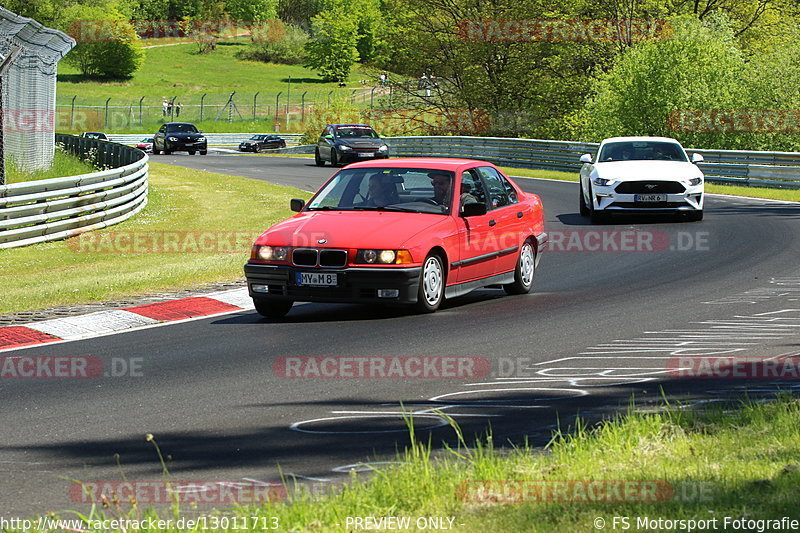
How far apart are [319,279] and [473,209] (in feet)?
6.24

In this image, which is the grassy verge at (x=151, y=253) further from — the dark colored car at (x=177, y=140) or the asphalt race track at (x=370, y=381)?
the dark colored car at (x=177, y=140)

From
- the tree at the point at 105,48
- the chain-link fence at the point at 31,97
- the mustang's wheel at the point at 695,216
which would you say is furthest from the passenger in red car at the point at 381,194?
the tree at the point at 105,48

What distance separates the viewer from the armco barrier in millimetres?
19203

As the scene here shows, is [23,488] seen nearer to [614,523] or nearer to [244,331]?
[614,523]

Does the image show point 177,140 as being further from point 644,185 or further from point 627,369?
point 627,369

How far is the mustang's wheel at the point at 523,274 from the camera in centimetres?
1304

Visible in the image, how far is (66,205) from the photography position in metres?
Answer: 21.0

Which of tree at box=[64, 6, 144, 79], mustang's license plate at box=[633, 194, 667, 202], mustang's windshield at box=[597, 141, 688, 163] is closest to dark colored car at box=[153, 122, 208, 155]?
mustang's windshield at box=[597, 141, 688, 163]

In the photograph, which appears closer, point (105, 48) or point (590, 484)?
point (590, 484)

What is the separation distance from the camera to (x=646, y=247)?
17.8 meters

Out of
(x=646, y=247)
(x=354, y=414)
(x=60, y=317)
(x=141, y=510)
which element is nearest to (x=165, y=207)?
(x=646, y=247)

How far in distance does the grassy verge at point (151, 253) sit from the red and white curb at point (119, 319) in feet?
3.67

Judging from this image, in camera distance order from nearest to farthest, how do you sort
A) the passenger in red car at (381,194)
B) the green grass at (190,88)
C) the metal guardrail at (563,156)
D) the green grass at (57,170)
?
the passenger in red car at (381,194)
the green grass at (57,170)
the metal guardrail at (563,156)
the green grass at (190,88)

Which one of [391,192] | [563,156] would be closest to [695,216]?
[391,192]
